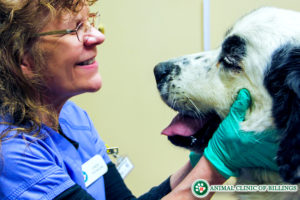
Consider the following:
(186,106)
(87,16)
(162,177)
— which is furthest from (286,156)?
(162,177)

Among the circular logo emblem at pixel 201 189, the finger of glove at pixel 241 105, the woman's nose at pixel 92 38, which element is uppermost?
the woman's nose at pixel 92 38

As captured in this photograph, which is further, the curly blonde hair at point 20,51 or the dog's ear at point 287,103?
the curly blonde hair at point 20,51

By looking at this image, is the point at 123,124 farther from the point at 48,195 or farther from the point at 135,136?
the point at 48,195

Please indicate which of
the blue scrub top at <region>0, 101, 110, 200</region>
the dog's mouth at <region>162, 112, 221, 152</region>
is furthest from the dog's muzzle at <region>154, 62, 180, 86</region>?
the blue scrub top at <region>0, 101, 110, 200</region>

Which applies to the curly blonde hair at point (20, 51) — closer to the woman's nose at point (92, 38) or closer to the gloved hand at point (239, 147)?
the woman's nose at point (92, 38)

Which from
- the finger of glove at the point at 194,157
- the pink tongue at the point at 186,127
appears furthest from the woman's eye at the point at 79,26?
the finger of glove at the point at 194,157

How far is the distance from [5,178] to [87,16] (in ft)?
1.80

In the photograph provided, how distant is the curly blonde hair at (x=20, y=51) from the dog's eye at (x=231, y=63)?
1.58 feet

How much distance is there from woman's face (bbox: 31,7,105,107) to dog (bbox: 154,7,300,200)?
0.22 metres

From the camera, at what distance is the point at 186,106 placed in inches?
36.4

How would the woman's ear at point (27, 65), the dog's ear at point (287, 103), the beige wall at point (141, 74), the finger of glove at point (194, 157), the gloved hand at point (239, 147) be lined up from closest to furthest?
1. the dog's ear at point (287, 103)
2. the gloved hand at point (239, 147)
3. the woman's ear at point (27, 65)
4. the finger of glove at point (194, 157)
5. the beige wall at point (141, 74)

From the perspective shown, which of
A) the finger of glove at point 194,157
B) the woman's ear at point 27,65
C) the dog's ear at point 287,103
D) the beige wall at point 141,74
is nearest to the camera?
the dog's ear at point 287,103

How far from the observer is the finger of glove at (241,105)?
0.81 metres

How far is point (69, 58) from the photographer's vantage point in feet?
2.93
